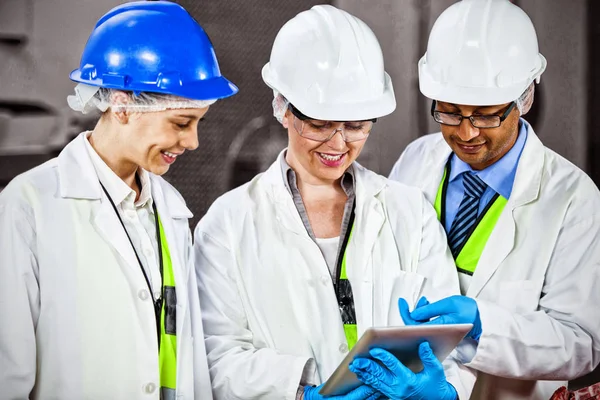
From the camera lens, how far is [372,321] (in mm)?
2463

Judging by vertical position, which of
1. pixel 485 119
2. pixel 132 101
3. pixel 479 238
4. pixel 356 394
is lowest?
pixel 356 394

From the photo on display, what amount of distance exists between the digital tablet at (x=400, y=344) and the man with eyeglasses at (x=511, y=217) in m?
0.28

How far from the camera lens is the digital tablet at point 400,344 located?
6.78 ft

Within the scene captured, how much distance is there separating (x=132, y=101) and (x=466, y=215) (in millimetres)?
1209

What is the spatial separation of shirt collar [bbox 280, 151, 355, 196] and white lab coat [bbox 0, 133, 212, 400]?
562mm

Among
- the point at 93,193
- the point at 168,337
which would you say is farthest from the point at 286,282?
the point at 93,193

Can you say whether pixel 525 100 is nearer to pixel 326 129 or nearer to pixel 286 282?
pixel 326 129

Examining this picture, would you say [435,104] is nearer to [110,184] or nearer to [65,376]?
[110,184]

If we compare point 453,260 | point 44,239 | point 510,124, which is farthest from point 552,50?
point 44,239

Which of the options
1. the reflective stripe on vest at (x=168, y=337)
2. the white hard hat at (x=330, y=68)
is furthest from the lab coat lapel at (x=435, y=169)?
the reflective stripe on vest at (x=168, y=337)

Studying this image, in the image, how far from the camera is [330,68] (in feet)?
8.11

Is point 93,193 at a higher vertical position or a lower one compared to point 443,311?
higher

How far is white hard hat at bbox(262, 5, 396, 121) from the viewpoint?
246cm

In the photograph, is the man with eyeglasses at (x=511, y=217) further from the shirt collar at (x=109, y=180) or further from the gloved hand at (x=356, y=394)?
the shirt collar at (x=109, y=180)
